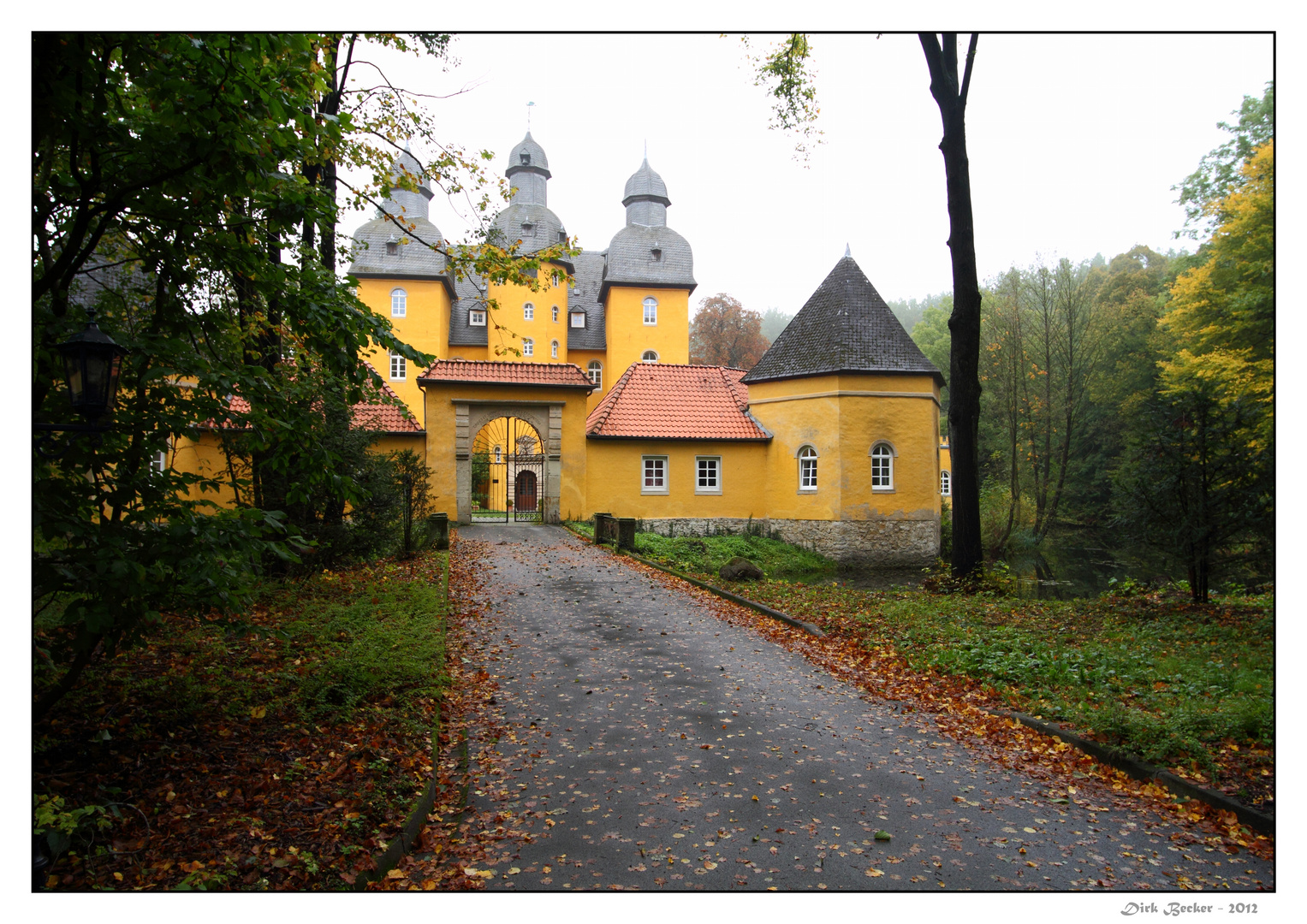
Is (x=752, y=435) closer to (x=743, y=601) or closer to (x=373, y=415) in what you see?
(x=743, y=601)

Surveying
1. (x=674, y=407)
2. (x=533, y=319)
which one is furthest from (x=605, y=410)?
(x=533, y=319)

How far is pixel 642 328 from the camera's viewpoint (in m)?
38.1

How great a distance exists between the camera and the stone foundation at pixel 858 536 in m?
21.1

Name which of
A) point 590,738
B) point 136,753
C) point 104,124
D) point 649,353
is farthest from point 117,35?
point 649,353

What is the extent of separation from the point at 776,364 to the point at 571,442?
6.66 meters

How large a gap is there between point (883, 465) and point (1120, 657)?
1490 centimetres

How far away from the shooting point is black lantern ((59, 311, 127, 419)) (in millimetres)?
3262

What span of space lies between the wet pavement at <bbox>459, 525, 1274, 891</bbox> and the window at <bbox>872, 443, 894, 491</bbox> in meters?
15.0

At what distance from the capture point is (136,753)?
158 inches

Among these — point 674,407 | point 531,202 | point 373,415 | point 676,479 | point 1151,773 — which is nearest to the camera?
point 1151,773

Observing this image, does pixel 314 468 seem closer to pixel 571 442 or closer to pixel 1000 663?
pixel 1000 663

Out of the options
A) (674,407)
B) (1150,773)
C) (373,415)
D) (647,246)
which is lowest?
(1150,773)

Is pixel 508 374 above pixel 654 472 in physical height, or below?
above

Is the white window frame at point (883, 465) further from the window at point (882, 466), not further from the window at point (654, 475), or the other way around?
the window at point (654, 475)
